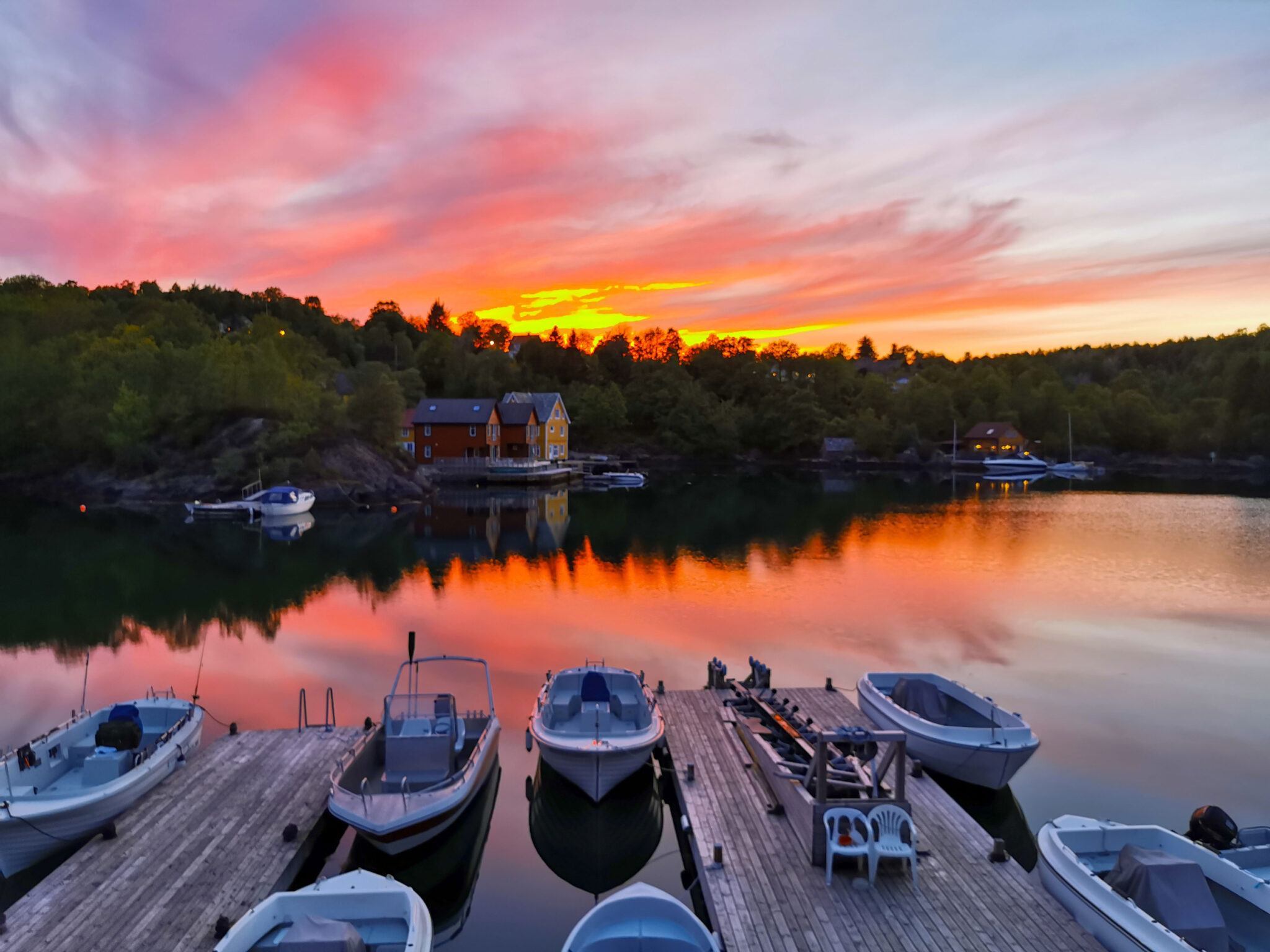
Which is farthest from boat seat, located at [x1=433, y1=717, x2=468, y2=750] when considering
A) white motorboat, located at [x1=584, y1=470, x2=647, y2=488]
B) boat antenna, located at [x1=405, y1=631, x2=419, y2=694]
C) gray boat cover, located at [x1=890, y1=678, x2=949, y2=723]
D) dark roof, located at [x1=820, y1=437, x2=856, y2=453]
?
dark roof, located at [x1=820, y1=437, x2=856, y2=453]

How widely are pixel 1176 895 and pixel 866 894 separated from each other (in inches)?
129

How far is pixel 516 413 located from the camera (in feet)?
263

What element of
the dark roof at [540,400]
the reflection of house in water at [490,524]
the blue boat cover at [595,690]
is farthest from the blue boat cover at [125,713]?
the dark roof at [540,400]

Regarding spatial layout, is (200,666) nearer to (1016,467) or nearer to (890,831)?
(890,831)

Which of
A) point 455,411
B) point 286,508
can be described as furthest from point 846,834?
point 455,411

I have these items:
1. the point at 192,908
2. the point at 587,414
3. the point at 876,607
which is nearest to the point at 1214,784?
the point at 876,607

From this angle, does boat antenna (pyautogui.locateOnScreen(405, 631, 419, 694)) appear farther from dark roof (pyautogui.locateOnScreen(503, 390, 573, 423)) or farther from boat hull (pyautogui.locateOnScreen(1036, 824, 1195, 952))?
dark roof (pyautogui.locateOnScreen(503, 390, 573, 423))

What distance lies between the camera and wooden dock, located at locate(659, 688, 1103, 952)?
8.48m

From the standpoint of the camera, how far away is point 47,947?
824 centimetres

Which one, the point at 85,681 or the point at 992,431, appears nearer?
the point at 85,681

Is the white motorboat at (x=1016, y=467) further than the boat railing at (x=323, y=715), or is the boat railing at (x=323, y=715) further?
the white motorboat at (x=1016, y=467)

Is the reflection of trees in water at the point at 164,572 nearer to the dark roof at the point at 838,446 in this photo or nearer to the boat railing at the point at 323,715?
the boat railing at the point at 323,715

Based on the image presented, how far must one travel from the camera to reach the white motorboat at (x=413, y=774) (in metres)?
10.7

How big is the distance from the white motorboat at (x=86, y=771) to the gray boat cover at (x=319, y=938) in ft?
17.3
